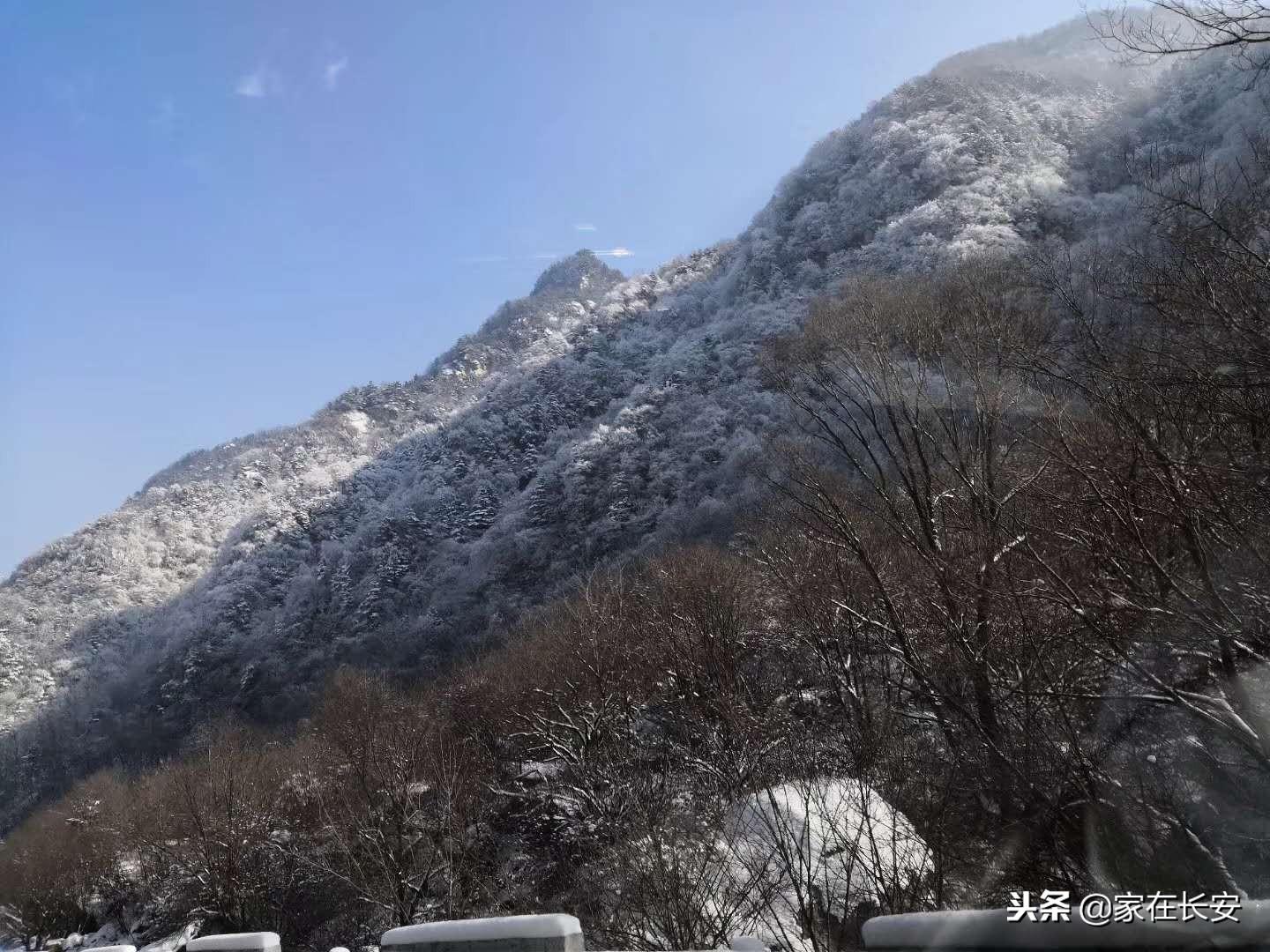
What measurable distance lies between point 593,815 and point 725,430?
116ft

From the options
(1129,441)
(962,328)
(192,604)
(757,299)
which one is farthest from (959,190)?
(192,604)

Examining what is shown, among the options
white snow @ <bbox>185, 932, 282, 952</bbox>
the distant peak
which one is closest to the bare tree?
white snow @ <bbox>185, 932, 282, 952</bbox>

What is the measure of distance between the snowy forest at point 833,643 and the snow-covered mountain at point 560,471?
19.6 inches

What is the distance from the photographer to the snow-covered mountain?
47.7 m

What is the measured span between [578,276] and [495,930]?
11927 centimetres

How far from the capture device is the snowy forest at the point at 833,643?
238 inches

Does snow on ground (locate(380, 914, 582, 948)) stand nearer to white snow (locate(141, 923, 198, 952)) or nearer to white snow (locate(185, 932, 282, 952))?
white snow (locate(185, 932, 282, 952))

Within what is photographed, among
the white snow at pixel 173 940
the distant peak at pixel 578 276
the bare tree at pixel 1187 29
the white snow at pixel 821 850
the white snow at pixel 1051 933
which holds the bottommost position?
the white snow at pixel 173 940

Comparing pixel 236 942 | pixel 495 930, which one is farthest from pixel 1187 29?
pixel 236 942

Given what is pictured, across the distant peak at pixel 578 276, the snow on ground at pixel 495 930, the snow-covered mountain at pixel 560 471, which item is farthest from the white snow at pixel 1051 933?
the distant peak at pixel 578 276

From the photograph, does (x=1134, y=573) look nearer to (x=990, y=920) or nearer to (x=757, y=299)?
(x=990, y=920)

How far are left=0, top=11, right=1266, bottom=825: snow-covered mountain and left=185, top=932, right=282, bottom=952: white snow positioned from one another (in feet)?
105

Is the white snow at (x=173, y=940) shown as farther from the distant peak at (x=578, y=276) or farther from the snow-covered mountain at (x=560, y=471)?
the distant peak at (x=578, y=276)

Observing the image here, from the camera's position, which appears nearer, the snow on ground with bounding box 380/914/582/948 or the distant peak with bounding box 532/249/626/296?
the snow on ground with bounding box 380/914/582/948
